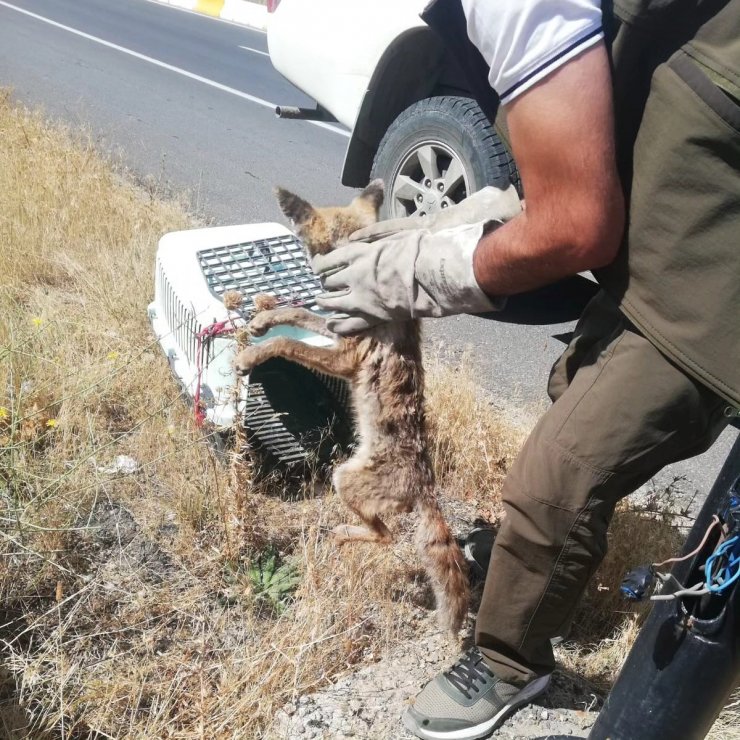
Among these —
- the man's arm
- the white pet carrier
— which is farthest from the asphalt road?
the man's arm

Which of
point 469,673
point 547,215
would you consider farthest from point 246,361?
point 547,215

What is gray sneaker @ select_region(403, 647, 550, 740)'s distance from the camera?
2.42m

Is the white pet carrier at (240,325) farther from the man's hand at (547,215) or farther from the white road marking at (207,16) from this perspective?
the white road marking at (207,16)

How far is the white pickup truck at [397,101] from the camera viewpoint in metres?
4.64

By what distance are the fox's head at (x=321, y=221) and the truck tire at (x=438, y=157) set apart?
1.11 m

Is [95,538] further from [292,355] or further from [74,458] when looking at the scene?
A: [292,355]

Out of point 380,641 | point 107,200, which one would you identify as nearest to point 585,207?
point 380,641

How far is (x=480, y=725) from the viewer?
246cm

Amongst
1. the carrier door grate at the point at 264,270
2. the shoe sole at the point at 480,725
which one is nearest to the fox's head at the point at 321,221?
the carrier door grate at the point at 264,270

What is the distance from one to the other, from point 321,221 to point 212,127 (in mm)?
7384

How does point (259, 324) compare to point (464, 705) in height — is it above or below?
above

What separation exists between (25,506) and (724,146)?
2251mm

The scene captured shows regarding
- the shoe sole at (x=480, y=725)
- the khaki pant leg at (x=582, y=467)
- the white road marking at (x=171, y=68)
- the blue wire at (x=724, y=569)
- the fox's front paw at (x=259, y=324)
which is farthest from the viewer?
the white road marking at (x=171, y=68)

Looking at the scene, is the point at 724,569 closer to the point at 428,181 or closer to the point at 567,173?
the point at 567,173
